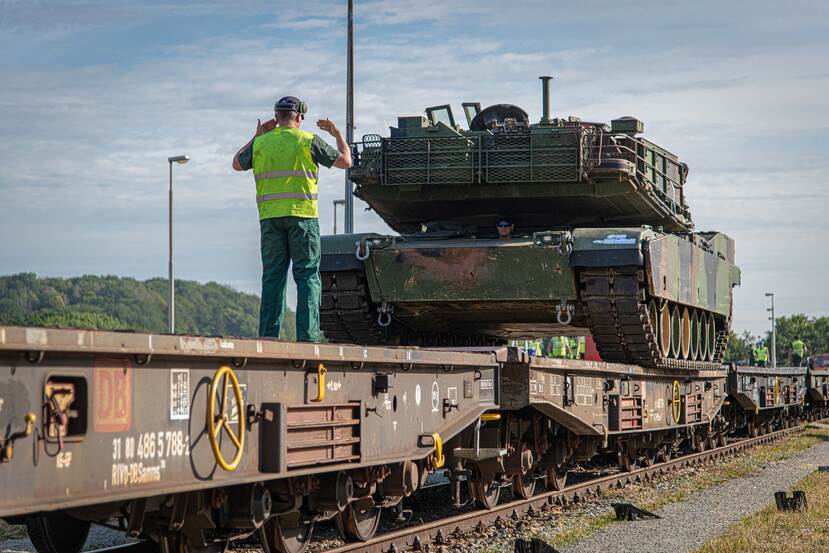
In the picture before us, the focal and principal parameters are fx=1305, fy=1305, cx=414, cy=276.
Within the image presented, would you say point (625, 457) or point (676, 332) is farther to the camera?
point (676, 332)

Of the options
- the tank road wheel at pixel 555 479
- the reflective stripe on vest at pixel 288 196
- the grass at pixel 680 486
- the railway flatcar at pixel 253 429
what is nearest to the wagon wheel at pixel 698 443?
the grass at pixel 680 486

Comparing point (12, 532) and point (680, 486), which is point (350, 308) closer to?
point (680, 486)

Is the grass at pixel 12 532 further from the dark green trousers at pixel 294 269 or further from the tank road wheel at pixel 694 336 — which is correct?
the tank road wheel at pixel 694 336

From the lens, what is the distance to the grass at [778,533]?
10180 mm

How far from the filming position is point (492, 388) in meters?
10.9

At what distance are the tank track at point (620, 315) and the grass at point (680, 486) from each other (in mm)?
1554

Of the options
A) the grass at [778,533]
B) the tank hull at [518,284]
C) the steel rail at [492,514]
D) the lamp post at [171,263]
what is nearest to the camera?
the steel rail at [492,514]

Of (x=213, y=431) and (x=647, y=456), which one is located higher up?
(x=213, y=431)

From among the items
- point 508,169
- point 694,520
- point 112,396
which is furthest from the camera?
point 508,169

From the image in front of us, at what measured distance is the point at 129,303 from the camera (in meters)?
80.2

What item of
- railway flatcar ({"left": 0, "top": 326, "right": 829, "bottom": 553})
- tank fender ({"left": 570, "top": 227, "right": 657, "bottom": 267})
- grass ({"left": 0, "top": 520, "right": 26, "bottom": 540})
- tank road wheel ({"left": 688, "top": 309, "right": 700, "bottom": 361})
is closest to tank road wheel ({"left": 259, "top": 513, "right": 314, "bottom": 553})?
railway flatcar ({"left": 0, "top": 326, "right": 829, "bottom": 553})

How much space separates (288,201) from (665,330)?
24.9 ft

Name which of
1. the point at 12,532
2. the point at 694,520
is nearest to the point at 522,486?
the point at 694,520

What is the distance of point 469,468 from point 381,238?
11.6ft
